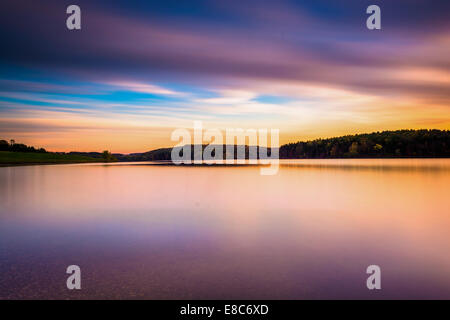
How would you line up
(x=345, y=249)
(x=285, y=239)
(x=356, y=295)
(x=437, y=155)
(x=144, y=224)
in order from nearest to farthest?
(x=356, y=295)
(x=345, y=249)
(x=285, y=239)
(x=144, y=224)
(x=437, y=155)

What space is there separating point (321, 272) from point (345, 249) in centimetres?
273

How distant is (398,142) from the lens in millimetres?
199875

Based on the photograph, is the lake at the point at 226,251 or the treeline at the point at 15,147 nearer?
the lake at the point at 226,251

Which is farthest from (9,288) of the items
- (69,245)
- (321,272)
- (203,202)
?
(203,202)

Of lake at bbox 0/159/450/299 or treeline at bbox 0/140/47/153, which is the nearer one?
lake at bbox 0/159/450/299

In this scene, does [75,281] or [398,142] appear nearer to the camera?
[75,281]

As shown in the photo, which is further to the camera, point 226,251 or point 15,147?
point 15,147

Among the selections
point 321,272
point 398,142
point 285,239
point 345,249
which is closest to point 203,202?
point 285,239

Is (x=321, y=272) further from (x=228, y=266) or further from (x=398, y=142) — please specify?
(x=398, y=142)

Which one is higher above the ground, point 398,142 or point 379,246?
point 398,142
